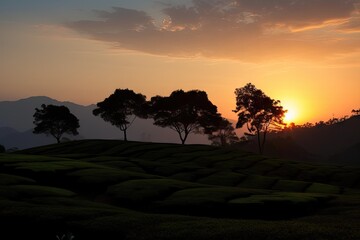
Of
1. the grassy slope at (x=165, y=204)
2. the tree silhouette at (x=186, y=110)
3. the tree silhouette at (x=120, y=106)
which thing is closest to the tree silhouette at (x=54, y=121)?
the tree silhouette at (x=120, y=106)

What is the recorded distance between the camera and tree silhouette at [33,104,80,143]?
118 m

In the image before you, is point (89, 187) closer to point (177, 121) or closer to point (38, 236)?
point (38, 236)

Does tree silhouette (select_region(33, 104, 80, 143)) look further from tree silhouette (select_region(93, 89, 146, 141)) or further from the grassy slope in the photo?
the grassy slope

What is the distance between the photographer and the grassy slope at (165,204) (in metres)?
23.1

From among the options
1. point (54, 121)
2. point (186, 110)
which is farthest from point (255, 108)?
point (54, 121)

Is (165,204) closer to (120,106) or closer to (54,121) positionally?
(120,106)

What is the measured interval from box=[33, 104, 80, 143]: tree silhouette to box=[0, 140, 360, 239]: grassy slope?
60.7 m

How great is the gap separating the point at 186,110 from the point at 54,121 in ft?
135

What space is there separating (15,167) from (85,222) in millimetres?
26360

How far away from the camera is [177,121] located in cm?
10919

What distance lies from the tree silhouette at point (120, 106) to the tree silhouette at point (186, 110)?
5.58m

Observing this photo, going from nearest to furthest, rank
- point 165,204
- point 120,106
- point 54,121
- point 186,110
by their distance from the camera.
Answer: point 165,204, point 186,110, point 120,106, point 54,121

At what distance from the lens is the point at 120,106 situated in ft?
370

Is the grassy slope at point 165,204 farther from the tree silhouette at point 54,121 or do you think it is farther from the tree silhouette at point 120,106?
the tree silhouette at point 54,121
